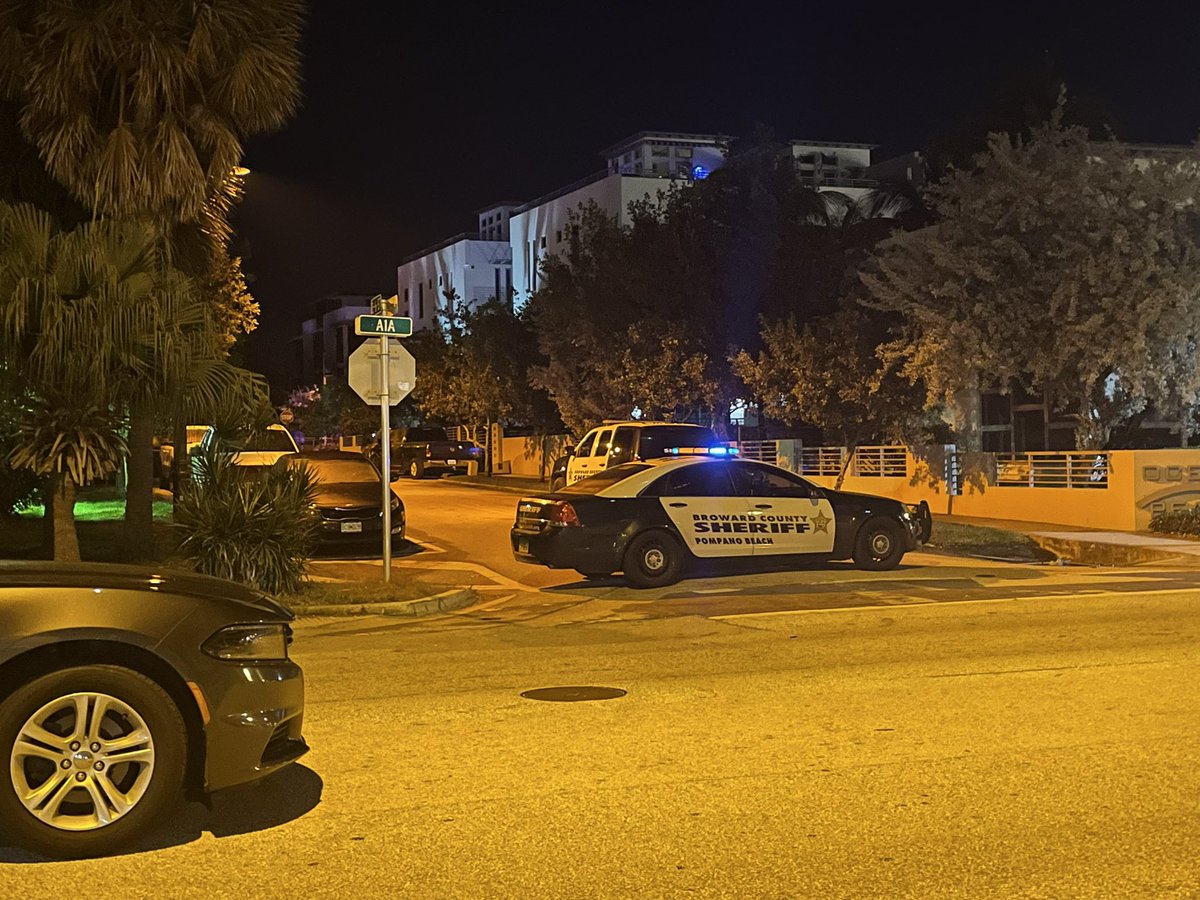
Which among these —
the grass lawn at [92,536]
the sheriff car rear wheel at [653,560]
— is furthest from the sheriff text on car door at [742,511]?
the grass lawn at [92,536]

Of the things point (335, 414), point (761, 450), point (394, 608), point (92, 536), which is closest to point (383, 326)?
point (394, 608)

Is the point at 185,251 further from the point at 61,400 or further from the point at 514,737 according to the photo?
the point at 514,737

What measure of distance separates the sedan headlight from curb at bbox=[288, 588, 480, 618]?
7992 millimetres

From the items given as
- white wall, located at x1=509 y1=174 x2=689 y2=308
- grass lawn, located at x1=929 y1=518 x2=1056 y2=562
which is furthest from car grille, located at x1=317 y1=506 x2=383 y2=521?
white wall, located at x1=509 y1=174 x2=689 y2=308

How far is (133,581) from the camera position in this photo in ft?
18.7

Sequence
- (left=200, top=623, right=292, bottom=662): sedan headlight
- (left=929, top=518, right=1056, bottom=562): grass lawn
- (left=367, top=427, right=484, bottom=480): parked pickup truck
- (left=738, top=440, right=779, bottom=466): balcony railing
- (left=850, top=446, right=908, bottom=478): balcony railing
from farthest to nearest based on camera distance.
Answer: (left=367, top=427, right=484, bottom=480): parked pickup truck
(left=738, top=440, right=779, bottom=466): balcony railing
(left=850, top=446, right=908, bottom=478): balcony railing
(left=929, top=518, right=1056, bottom=562): grass lawn
(left=200, top=623, right=292, bottom=662): sedan headlight

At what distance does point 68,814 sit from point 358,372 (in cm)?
1020

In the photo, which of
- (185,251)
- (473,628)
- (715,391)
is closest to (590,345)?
(715,391)

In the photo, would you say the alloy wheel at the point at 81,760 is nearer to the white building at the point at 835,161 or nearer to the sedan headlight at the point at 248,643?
the sedan headlight at the point at 248,643

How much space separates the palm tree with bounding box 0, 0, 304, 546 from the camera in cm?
1588

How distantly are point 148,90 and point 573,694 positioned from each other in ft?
35.1

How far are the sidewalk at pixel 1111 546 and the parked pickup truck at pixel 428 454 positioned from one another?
25.8 meters

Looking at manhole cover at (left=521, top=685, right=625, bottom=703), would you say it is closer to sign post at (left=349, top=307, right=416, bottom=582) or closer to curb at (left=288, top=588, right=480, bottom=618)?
curb at (left=288, top=588, right=480, bottom=618)

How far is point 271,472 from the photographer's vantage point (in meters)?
15.5
